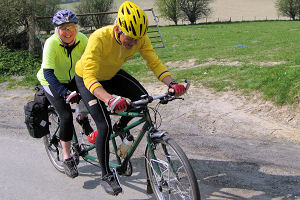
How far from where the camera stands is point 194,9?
5938cm

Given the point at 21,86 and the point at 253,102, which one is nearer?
the point at 253,102

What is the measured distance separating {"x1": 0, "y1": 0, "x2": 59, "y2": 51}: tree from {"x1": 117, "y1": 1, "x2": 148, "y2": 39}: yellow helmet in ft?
35.9

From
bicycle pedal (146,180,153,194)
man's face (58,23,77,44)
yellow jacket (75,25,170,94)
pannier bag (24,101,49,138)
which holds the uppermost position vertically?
man's face (58,23,77,44)

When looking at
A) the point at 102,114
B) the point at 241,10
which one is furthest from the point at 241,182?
the point at 241,10

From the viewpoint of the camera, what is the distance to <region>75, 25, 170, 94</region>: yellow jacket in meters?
3.38

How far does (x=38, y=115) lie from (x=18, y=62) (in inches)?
326

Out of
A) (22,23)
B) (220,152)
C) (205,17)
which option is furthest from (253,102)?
(205,17)

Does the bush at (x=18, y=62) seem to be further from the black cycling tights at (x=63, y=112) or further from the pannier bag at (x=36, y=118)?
the black cycling tights at (x=63, y=112)

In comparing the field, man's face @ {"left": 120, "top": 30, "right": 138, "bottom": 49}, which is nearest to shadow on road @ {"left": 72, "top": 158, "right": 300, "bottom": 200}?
man's face @ {"left": 120, "top": 30, "right": 138, "bottom": 49}

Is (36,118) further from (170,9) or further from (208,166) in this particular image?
(170,9)

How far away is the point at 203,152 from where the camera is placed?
4730mm

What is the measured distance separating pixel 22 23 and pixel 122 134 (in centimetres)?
1142

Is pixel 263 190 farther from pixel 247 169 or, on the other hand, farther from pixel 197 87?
pixel 197 87

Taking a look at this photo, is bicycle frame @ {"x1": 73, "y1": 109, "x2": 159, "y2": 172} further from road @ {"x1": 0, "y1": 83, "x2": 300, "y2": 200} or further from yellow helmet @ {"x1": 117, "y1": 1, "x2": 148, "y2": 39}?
yellow helmet @ {"x1": 117, "y1": 1, "x2": 148, "y2": 39}
